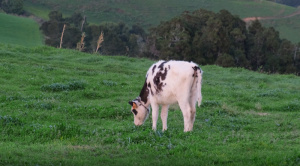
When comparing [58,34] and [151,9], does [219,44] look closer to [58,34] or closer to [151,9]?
[58,34]

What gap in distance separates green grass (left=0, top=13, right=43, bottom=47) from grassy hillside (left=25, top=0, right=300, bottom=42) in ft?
57.7

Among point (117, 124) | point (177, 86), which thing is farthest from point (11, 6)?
point (177, 86)

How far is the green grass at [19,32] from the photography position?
164 feet

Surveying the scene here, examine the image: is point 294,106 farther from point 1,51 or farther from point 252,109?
point 1,51

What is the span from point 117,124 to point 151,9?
86243 mm

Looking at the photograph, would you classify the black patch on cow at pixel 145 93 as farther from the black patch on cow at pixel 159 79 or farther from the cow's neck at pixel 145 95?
the black patch on cow at pixel 159 79

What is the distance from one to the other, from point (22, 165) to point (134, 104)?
5273mm

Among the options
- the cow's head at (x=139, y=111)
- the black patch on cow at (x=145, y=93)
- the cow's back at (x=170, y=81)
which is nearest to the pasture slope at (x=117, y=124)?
the cow's head at (x=139, y=111)

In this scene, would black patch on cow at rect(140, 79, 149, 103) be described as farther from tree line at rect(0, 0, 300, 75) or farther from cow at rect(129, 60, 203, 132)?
tree line at rect(0, 0, 300, 75)

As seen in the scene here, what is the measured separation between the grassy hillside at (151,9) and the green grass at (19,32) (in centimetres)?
1757

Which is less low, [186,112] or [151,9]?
[151,9]

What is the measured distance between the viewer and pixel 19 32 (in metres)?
55.0

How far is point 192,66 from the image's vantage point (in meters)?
11.9

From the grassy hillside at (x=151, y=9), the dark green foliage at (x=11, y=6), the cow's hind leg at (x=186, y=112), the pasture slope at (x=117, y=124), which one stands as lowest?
the pasture slope at (x=117, y=124)
